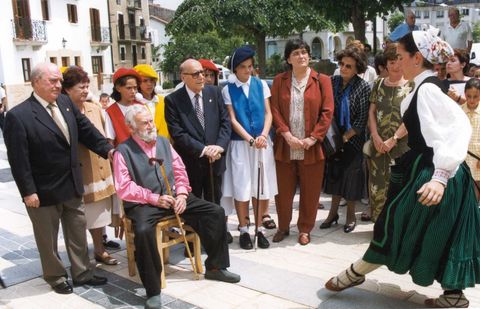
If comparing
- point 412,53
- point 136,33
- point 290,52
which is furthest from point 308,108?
point 136,33

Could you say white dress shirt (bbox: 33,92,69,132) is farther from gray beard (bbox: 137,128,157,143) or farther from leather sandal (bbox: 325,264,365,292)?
leather sandal (bbox: 325,264,365,292)

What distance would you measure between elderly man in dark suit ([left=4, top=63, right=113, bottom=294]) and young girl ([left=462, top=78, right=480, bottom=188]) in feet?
11.1

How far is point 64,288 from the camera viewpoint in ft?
13.4

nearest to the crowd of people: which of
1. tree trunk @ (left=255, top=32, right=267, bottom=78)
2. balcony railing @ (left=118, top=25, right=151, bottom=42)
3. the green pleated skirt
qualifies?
the green pleated skirt

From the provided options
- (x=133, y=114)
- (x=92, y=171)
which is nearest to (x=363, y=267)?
(x=133, y=114)

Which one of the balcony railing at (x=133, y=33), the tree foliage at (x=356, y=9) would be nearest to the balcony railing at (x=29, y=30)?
the balcony railing at (x=133, y=33)

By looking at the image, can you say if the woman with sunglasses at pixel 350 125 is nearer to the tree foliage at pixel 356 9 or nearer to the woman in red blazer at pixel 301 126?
the woman in red blazer at pixel 301 126

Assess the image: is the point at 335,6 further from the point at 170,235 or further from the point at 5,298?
the point at 5,298

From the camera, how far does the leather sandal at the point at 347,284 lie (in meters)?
3.60

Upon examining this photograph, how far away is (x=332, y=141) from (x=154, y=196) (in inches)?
75.7

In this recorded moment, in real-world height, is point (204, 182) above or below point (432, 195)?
below

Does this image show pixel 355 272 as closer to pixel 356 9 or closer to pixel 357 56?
pixel 357 56

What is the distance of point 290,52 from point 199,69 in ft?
2.91

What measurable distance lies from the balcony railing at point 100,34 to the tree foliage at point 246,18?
1531 centimetres
